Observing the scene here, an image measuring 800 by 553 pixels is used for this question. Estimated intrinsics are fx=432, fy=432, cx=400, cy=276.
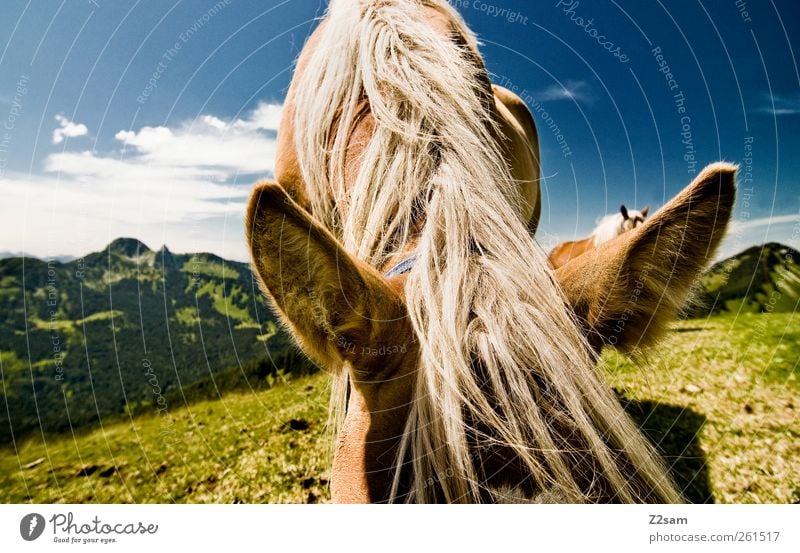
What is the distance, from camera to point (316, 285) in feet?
3.85

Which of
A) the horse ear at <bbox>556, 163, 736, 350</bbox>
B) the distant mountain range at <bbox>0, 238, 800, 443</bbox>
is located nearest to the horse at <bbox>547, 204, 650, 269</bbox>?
the distant mountain range at <bbox>0, 238, 800, 443</bbox>

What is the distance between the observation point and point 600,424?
131cm

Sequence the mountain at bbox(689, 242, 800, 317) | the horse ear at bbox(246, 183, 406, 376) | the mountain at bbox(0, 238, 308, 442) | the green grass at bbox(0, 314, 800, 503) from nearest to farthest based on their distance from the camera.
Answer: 1. the horse ear at bbox(246, 183, 406, 376)
2. the green grass at bbox(0, 314, 800, 503)
3. the mountain at bbox(0, 238, 308, 442)
4. the mountain at bbox(689, 242, 800, 317)

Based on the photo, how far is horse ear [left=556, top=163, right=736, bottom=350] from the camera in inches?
49.3

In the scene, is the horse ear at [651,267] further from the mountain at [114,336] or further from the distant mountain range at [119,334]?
the mountain at [114,336]

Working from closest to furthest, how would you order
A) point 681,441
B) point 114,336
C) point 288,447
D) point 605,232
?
point 114,336
point 288,447
point 681,441
point 605,232

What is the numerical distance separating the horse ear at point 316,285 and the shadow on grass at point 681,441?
8.59ft

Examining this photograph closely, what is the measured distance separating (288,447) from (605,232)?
574 centimetres

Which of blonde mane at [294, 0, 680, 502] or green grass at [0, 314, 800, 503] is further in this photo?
green grass at [0, 314, 800, 503]

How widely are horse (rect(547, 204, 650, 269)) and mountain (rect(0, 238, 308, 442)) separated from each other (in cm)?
464

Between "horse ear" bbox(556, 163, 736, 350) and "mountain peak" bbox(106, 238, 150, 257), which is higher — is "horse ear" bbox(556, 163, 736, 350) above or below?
below

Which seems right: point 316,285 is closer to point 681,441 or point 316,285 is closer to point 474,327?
point 474,327

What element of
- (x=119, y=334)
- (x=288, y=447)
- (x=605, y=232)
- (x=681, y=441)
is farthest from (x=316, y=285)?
(x=605, y=232)

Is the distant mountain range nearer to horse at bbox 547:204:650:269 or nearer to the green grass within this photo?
the green grass
